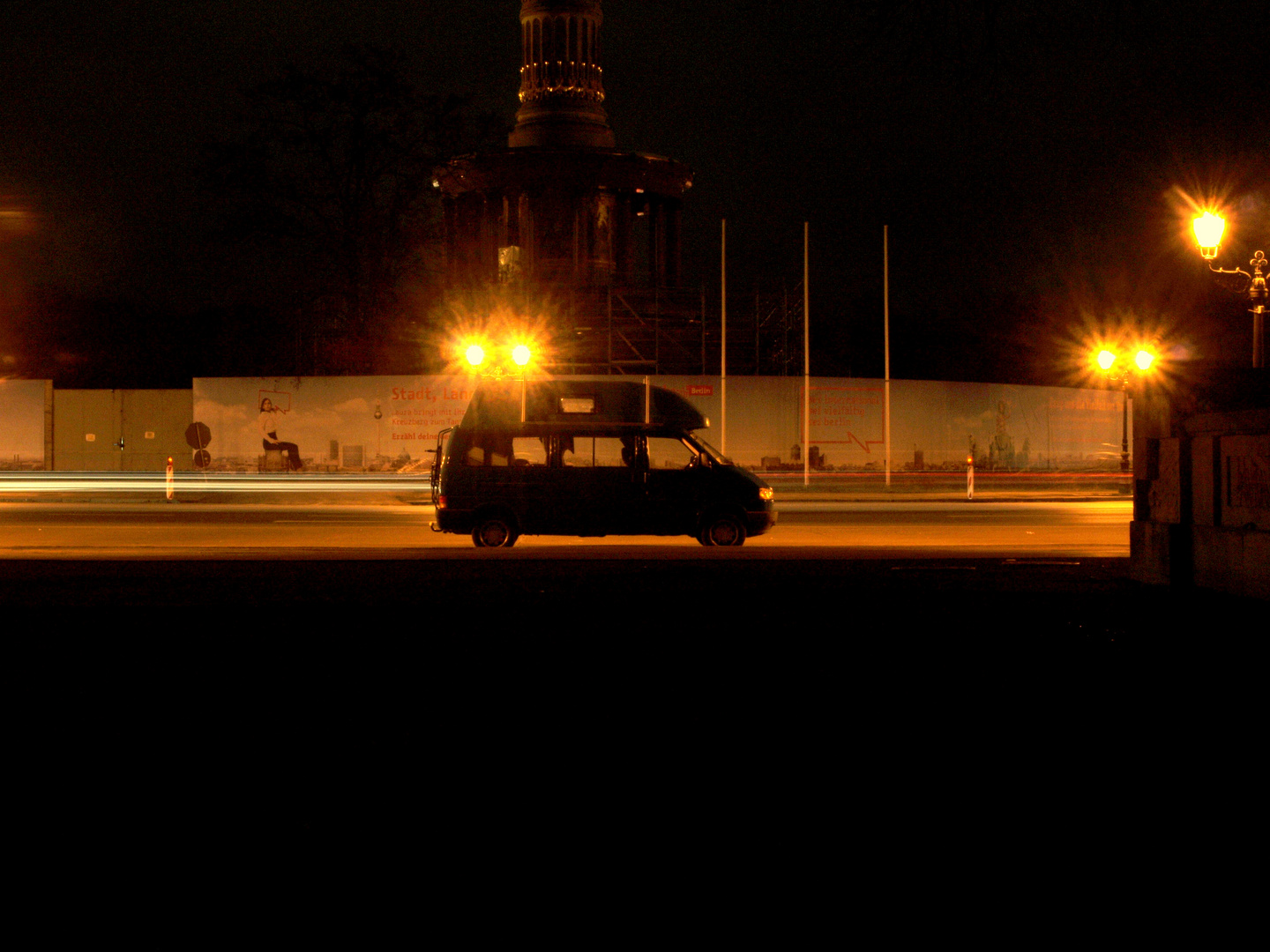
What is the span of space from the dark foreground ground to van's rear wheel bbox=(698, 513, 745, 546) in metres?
6.62

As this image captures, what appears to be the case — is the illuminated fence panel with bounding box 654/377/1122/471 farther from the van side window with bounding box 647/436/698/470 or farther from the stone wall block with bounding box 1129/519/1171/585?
the stone wall block with bounding box 1129/519/1171/585

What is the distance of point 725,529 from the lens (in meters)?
17.4

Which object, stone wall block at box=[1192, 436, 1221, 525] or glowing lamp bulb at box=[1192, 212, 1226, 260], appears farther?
glowing lamp bulb at box=[1192, 212, 1226, 260]

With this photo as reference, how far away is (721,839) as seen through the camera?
15.7 feet

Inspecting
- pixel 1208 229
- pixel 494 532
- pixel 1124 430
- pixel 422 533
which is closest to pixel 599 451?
pixel 494 532

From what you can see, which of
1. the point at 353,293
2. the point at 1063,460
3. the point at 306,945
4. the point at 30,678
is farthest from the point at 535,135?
the point at 306,945

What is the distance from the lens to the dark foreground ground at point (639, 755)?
439 cm

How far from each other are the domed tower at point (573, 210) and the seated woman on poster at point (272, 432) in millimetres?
8426

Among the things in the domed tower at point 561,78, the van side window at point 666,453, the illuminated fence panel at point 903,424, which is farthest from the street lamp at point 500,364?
the domed tower at point 561,78

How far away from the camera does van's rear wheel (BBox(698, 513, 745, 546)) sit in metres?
17.3

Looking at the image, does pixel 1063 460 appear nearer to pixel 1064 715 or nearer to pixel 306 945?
pixel 1064 715

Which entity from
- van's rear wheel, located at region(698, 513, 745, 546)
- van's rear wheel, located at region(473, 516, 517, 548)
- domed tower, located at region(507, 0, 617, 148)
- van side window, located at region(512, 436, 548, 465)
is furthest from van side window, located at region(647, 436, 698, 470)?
domed tower, located at region(507, 0, 617, 148)

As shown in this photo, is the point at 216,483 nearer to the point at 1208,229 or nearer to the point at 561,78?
the point at 561,78

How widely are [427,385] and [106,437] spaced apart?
12.8m
